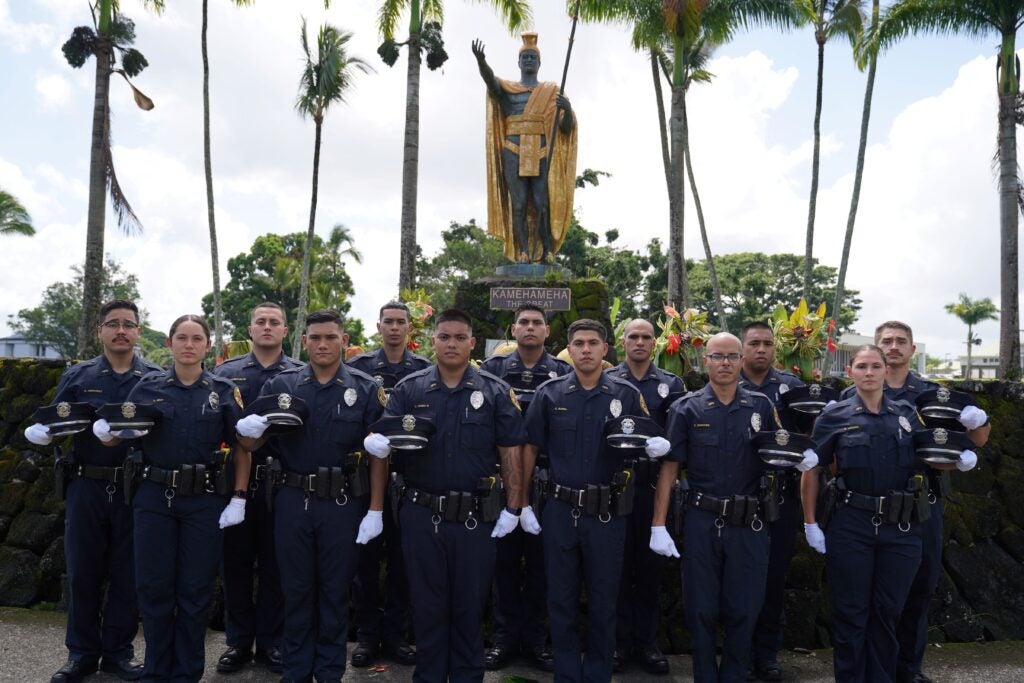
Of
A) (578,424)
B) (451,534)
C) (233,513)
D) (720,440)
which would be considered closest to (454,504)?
(451,534)

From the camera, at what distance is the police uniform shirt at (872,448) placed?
4.23 meters

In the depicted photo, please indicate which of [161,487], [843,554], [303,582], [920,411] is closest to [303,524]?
[303,582]

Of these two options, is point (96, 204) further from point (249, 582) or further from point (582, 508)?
point (582, 508)

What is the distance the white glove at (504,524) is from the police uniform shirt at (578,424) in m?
0.34

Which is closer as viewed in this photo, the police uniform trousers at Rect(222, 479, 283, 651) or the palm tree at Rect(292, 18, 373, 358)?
the police uniform trousers at Rect(222, 479, 283, 651)

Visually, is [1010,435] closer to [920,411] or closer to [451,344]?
[920,411]

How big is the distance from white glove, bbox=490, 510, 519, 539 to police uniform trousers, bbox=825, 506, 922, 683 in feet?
5.99

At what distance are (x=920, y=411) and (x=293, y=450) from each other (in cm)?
365

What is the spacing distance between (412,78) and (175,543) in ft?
38.6

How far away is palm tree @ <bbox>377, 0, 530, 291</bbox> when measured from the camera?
1400cm

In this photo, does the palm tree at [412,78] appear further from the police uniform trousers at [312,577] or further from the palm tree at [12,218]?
the palm tree at [12,218]

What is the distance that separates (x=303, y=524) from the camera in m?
4.11

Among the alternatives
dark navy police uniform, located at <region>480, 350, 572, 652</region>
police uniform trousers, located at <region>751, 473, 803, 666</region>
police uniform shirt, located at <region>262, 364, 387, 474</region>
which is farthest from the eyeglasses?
police uniform trousers, located at <region>751, 473, 803, 666</region>

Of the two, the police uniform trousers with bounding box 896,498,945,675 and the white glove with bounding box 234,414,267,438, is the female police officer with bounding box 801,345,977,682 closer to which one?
the police uniform trousers with bounding box 896,498,945,675
